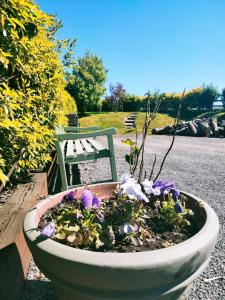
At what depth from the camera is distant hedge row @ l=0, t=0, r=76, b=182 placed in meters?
1.97

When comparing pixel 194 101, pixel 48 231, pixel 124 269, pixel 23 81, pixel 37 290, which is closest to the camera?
pixel 124 269

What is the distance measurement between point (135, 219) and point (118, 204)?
21 centimetres

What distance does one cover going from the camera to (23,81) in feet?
9.49

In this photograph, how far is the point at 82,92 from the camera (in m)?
36.5

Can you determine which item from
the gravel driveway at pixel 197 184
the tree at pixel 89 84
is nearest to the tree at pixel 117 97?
the tree at pixel 89 84

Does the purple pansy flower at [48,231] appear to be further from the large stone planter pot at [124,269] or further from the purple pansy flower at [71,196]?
the purple pansy flower at [71,196]

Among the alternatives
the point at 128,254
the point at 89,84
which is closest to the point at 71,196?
the point at 128,254

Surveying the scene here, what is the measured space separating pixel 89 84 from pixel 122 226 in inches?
1492

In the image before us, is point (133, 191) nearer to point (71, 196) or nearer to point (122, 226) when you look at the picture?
point (122, 226)

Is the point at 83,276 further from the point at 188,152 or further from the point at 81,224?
the point at 188,152

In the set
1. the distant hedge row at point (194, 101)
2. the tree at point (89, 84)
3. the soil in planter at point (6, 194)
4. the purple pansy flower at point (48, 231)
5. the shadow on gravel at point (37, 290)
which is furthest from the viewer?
the tree at point (89, 84)

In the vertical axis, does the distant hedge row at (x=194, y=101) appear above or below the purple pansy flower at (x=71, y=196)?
below

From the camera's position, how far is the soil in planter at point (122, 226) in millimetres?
1584

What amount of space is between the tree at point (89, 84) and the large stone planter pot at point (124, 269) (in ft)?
109
